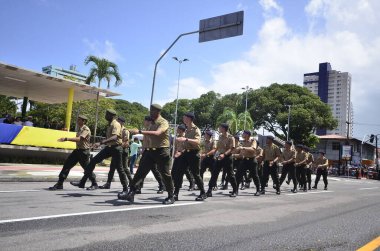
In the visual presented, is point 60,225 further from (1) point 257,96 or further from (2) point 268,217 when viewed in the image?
(1) point 257,96

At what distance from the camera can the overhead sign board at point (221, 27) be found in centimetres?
1478

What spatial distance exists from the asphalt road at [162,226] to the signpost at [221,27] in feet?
30.1

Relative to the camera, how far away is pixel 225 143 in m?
9.70

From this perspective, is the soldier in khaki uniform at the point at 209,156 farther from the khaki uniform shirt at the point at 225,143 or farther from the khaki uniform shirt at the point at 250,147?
the khaki uniform shirt at the point at 225,143

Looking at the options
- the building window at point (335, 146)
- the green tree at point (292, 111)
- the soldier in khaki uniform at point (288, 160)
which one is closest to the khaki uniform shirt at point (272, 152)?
the soldier in khaki uniform at point (288, 160)

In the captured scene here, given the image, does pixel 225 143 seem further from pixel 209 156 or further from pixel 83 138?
pixel 83 138

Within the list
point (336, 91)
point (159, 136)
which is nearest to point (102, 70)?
point (159, 136)

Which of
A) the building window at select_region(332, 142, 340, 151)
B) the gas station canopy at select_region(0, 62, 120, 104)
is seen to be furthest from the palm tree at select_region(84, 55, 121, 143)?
the building window at select_region(332, 142, 340, 151)

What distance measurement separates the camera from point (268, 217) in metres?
6.54

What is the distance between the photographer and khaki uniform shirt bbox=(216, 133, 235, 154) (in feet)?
31.5

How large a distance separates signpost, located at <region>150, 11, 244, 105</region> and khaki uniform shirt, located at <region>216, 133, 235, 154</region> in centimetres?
646

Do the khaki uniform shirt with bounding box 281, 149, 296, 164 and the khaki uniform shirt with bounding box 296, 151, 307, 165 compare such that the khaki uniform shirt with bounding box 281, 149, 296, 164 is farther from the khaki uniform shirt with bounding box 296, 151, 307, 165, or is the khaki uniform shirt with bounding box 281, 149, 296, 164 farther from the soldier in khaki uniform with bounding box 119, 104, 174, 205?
the soldier in khaki uniform with bounding box 119, 104, 174, 205

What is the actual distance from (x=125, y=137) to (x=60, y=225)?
206 inches

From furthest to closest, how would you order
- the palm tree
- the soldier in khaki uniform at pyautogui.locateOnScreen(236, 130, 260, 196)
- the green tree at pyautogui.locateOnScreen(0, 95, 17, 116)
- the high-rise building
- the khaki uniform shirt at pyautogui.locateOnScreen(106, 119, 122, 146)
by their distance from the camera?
the high-rise building → the green tree at pyautogui.locateOnScreen(0, 95, 17, 116) → the palm tree → the soldier in khaki uniform at pyautogui.locateOnScreen(236, 130, 260, 196) → the khaki uniform shirt at pyautogui.locateOnScreen(106, 119, 122, 146)
